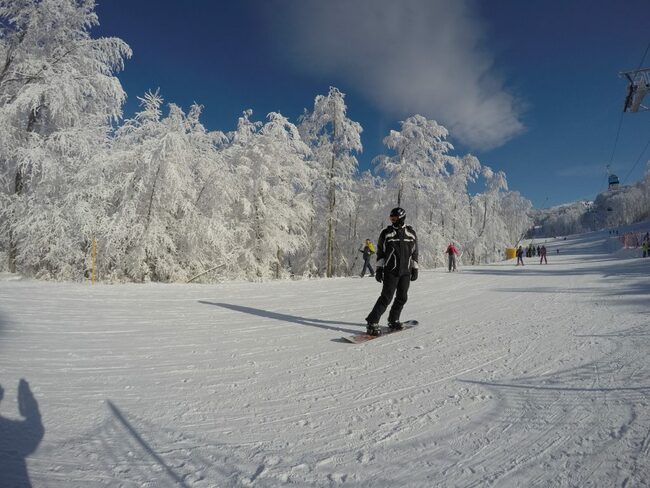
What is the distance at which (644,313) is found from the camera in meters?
4.70

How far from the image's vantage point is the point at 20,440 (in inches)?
74.6

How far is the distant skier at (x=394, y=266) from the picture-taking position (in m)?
4.23

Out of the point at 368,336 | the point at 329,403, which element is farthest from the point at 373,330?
the point at 329,403

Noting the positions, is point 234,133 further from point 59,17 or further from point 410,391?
point 410,391

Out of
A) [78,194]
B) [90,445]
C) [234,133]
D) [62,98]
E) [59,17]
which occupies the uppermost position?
[59,17]

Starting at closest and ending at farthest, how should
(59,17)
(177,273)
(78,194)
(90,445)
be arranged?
(90,445), (78,194), (59,17), (177,273)

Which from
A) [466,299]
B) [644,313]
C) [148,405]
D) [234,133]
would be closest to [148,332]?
[148,405]

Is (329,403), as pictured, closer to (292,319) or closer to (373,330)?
(373,330)

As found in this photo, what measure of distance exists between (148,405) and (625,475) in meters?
2.88

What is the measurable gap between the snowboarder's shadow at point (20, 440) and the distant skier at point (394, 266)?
129 inches

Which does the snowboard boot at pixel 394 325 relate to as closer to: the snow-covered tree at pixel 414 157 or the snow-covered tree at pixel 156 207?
the snow-covered tree at pixel 156 207

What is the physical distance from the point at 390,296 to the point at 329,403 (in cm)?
214

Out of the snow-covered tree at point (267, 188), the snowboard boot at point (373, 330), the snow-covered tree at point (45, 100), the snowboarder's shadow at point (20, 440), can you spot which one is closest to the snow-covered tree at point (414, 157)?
the snow-covered tree at point (267, 188)

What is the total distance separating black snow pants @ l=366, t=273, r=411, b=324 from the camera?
4188mm
